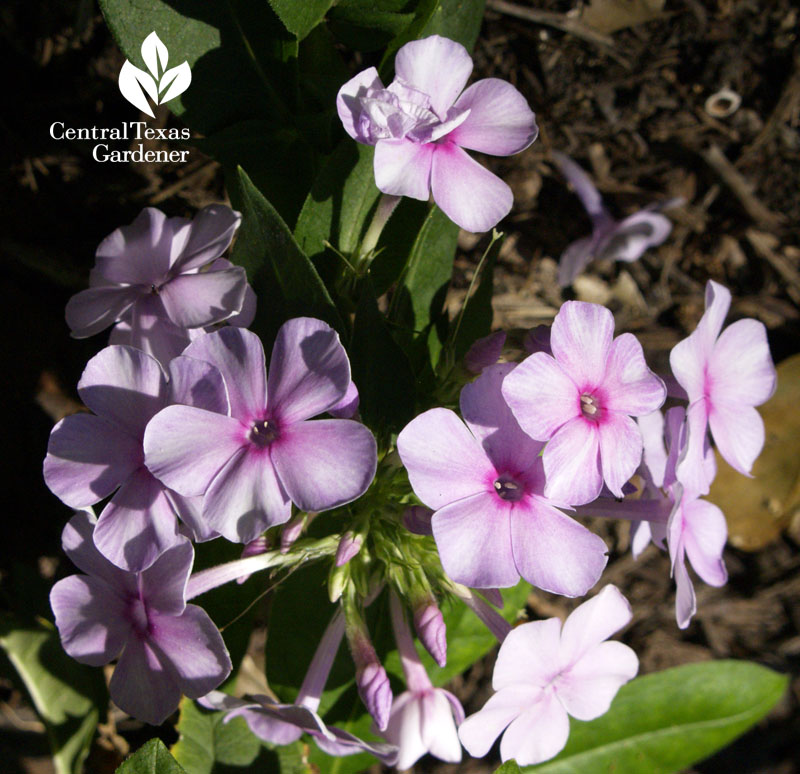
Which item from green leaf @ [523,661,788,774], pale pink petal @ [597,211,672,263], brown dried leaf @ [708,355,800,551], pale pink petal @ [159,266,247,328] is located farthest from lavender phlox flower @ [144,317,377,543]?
brown dried leaf @ [708,355,800,551]

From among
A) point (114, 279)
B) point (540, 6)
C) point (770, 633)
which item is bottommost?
point (770, 633)

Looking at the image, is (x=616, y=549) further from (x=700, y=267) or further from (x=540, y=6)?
(x=540, y=6)

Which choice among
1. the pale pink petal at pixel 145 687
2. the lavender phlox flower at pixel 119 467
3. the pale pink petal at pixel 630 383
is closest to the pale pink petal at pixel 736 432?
the pale pink petal at pixel 630 383

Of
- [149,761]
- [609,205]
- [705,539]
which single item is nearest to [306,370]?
[149,761]

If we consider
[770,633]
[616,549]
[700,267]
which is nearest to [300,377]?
[616,549]

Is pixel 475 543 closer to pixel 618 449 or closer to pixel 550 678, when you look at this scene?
pixel 618 449

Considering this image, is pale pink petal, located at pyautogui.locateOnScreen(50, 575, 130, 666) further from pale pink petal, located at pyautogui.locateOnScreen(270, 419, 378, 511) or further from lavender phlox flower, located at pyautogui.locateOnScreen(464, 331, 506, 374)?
lavender phlox flower, located at pyautogui.locateOnScreen(464, 331, 506, 374)
